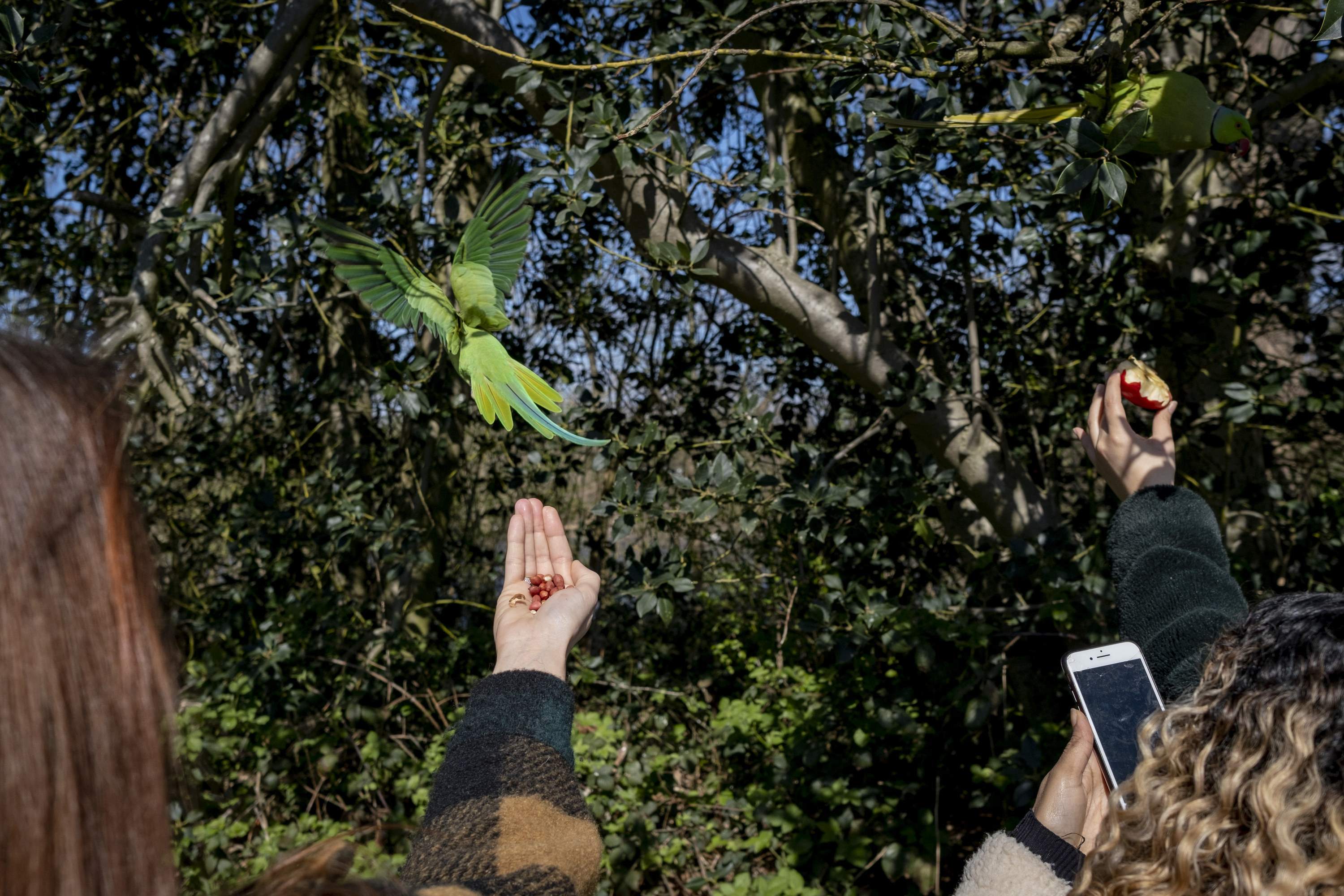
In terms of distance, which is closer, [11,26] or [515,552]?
[515,552]

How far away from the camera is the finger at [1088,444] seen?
1.20 meters

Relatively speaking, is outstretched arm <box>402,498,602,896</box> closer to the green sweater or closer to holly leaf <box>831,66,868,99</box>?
the green sweater

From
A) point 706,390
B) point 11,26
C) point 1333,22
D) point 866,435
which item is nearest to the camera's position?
point 1333,22

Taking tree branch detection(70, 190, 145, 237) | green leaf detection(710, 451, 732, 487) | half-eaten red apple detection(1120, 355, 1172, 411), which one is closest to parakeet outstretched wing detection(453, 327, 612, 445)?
green leaf detection(710, 451, 732, 487)

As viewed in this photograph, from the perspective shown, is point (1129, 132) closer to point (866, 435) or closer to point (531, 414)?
point (531, 414)

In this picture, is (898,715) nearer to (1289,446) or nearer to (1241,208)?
(1241,208)

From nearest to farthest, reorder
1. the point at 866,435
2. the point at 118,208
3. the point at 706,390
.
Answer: the point at 866,435 → the point at 118,208 → the point at 706,390

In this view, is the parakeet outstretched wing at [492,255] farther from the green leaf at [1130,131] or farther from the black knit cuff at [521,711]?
the green leaf at [1130,131]

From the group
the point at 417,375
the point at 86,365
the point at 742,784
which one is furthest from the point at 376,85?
the point at 86,365

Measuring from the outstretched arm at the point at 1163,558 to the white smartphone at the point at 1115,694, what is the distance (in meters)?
0.04

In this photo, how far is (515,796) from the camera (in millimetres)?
704

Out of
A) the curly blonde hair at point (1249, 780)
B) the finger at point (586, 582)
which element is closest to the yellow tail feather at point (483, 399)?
the finger at point (586, 582)

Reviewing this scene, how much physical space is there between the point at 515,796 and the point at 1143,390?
101 centimetres

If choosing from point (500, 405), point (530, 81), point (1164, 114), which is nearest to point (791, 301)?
point (530, 81)
